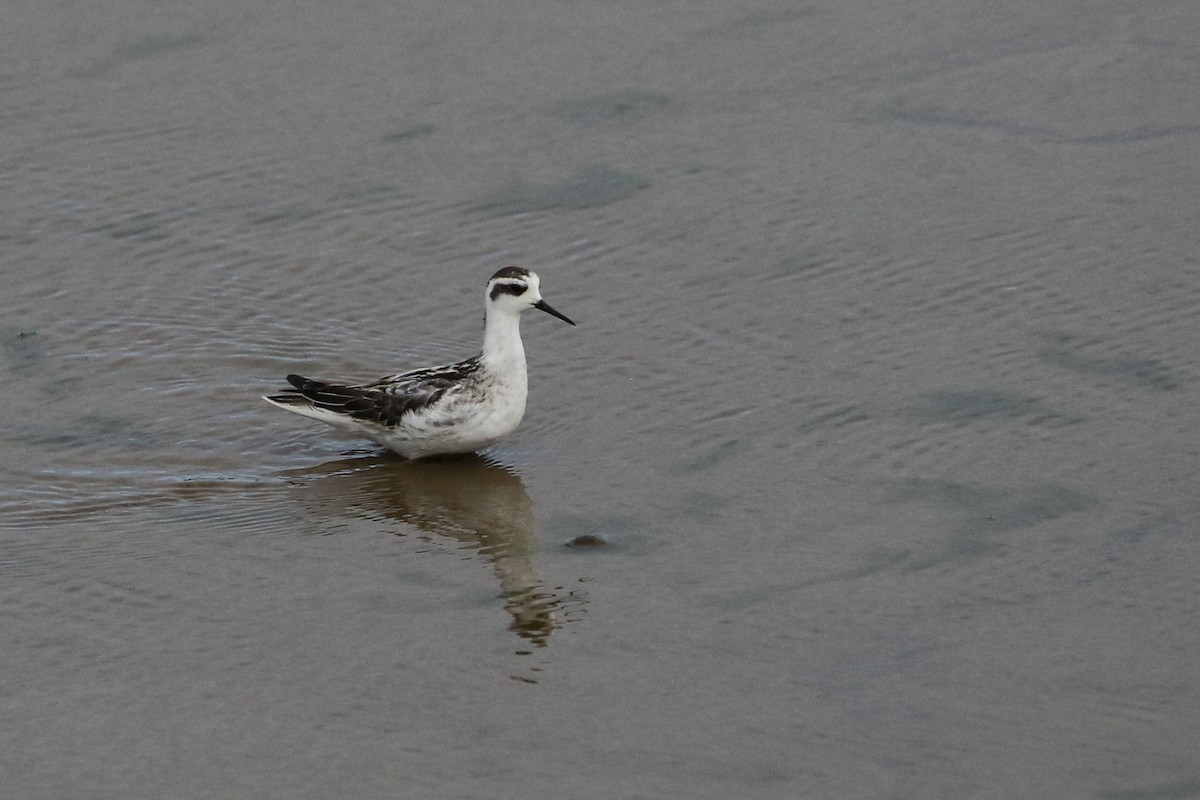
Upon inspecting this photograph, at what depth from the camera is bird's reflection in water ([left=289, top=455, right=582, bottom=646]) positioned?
880 cm

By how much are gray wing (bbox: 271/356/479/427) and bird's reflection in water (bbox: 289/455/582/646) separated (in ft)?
1.18

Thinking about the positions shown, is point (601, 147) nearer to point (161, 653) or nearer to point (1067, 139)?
point (1067, 139)

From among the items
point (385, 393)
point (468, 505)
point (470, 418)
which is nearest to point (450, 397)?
point (470, 418)

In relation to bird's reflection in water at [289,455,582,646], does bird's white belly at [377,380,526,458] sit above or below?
above

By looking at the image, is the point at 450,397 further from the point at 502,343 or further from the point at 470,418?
the point at 502,343

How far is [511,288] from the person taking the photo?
36.7 feet

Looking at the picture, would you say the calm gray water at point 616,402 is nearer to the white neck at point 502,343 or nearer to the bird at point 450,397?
the bird at point 450,397

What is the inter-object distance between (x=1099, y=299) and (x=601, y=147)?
4.36m

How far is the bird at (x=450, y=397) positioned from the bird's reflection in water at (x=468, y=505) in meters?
0.16

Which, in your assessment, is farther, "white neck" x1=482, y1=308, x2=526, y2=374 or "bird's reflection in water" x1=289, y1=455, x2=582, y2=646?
"white neck" x1=482, y1=308, x2=526, y2=374

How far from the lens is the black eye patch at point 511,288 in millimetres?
11148

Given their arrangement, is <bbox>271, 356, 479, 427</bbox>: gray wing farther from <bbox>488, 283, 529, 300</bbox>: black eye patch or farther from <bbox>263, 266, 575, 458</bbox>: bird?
<bbox>488, 283, 529, 300</bbox>: black eye patch

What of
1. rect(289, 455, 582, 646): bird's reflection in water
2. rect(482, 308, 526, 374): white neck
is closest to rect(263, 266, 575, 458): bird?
rect(482, 308, 526, 374): white neck

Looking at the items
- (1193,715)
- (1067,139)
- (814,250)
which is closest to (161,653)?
(1193,715)
